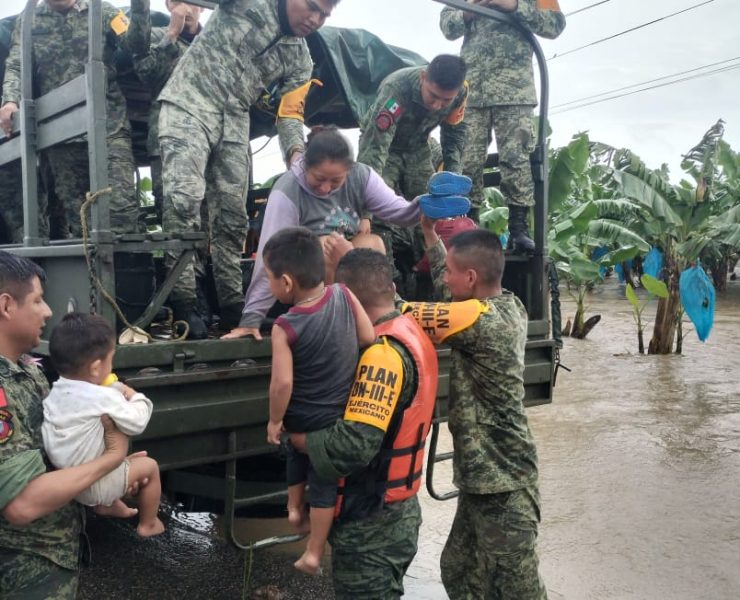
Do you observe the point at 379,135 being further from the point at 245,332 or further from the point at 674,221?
the point at 674,221

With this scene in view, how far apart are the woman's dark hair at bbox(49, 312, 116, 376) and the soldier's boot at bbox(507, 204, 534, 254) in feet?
7.46

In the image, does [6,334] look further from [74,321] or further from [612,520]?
[612,520]

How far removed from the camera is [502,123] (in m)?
4.05

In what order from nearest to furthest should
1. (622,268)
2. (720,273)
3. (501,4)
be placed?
(501,4), (622,268), (720,273)

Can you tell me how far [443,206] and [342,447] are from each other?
0.97 metres

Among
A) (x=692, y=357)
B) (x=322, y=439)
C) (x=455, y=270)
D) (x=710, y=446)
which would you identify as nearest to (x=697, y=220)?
(x=692, y=357)

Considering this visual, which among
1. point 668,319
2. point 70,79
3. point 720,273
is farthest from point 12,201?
point 720,273

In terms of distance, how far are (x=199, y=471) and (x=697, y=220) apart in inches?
370

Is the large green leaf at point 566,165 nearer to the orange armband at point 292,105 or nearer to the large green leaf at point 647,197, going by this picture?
the large green leaf at point 647,197

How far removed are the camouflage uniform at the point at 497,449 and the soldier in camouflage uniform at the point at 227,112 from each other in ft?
3.77

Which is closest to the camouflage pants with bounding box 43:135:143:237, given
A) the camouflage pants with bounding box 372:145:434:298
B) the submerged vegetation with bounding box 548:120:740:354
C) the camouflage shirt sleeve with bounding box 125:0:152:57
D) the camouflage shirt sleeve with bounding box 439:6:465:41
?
the camouflage shirt sleeve with bounding box 125:0:152:57

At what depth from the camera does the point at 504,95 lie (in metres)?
4.04

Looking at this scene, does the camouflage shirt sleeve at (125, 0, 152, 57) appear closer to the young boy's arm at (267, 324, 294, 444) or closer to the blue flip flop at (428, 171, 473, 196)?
the blue flip flop at (428, 171, 473, 196)

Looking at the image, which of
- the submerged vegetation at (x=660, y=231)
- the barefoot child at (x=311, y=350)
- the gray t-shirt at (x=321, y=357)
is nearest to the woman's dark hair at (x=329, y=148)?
the barefoot child at (x=311, y=350)
